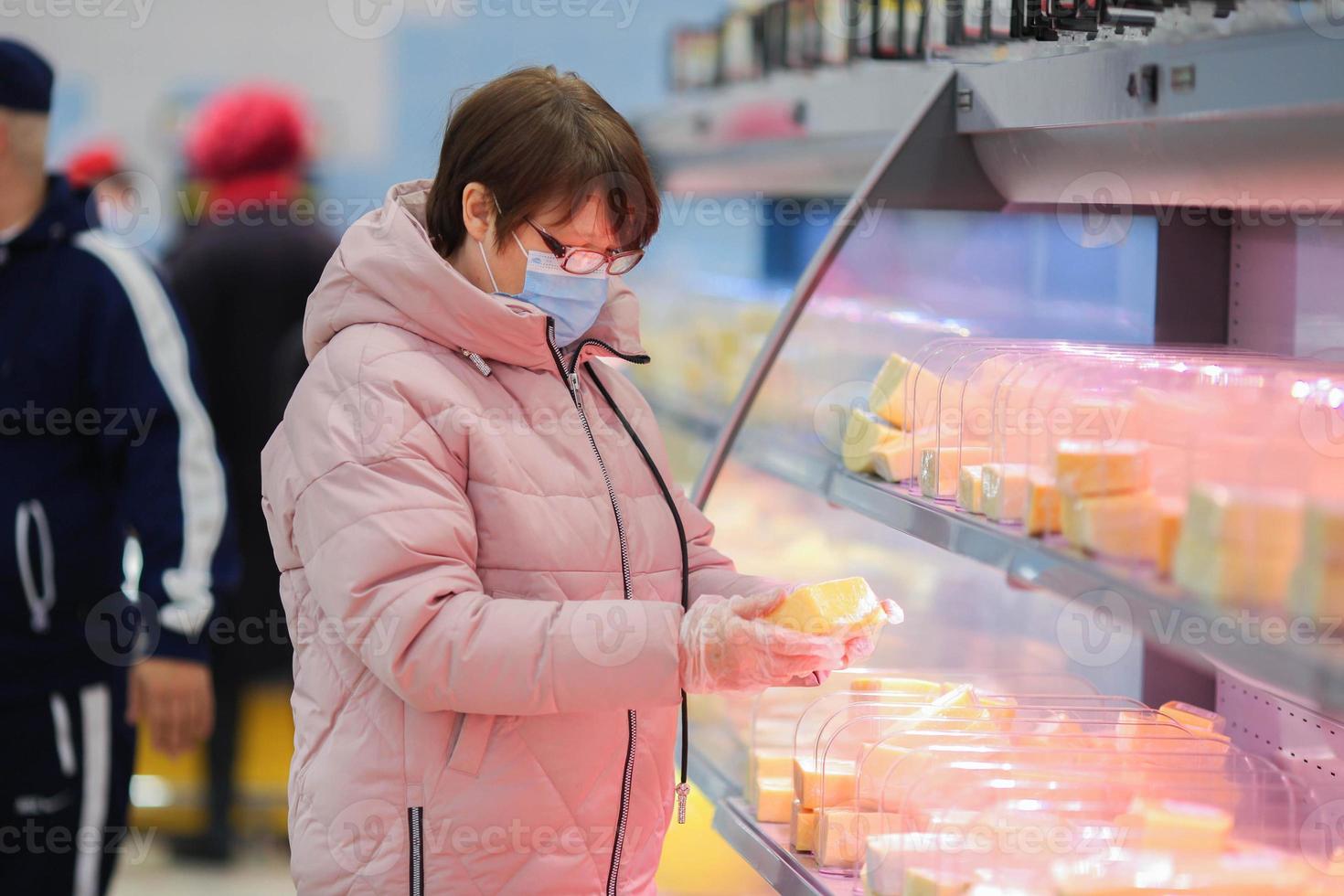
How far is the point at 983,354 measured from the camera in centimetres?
191

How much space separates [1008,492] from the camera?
5.30 ft

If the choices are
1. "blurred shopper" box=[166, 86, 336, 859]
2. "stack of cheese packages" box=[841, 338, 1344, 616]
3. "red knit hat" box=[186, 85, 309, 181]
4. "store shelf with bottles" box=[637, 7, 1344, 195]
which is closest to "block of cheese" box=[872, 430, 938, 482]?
"stack of cheese packages" box=[841, 338, 1344, 616]

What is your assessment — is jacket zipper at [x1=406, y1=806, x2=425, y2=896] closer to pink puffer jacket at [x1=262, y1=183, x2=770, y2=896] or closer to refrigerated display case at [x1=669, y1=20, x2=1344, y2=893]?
pink puffer jacket at [x1=262, y1=183, x2=770, y2=896]

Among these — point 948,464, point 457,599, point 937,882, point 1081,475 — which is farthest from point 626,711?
point 1081,475

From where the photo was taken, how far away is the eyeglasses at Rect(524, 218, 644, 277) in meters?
1.73

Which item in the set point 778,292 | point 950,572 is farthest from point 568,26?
point 950,572

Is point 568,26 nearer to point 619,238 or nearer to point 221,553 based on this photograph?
point 221,553

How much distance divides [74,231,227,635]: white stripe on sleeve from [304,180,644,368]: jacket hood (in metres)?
1.47

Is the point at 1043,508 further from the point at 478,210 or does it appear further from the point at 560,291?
the point at 478,210

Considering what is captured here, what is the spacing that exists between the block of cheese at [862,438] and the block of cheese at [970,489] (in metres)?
0.25

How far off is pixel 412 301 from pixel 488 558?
33cm

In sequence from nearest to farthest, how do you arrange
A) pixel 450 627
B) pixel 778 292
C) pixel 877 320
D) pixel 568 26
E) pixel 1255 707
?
pixel 450 627 → pixel 1255 707 → pixel 877 320 → pixel 778 292 → pixel 568 26

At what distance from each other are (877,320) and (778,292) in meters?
1.20

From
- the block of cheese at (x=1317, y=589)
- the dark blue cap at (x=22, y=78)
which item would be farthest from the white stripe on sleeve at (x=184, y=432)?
the block of cheese at (x=1317, y=589)
